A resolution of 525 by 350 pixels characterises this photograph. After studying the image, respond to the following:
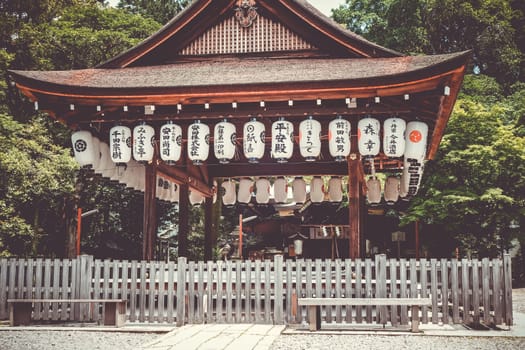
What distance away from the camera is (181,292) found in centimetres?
981

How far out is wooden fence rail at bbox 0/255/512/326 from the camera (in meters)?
9.36

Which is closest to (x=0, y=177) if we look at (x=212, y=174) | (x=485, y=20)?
(x=212, y=174)

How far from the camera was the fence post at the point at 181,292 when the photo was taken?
31.8 feet

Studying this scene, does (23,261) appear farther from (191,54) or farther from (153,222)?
(191,54)

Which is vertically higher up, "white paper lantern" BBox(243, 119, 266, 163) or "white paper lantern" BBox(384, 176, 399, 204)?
"white paper lantern" BBox(243, 119, 266, 163)

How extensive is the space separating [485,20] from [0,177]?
29002 mm

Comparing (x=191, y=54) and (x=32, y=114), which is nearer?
(x=191, y=54)

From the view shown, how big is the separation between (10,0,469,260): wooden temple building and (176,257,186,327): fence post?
1.28 metres

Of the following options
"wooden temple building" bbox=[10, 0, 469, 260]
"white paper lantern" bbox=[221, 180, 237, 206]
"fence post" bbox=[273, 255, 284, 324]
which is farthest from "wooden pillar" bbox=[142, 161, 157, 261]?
"white paper lantern" bbox=[221, 180, 237, 206]

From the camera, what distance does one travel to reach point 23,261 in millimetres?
10273

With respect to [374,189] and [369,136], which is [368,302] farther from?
[374,189]

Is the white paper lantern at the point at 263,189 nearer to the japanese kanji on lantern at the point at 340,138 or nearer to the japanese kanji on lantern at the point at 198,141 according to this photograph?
Answer: the japanese kanji on lantern at the point at 198,141

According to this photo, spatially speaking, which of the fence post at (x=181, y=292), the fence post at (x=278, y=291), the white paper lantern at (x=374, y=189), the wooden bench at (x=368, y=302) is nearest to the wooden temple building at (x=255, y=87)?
the fence post at (x=181, y=292)

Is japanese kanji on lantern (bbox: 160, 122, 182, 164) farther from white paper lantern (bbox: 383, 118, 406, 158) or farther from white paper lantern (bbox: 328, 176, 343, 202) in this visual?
white paper lantern (bbox: 328, 176, 343, 202)
